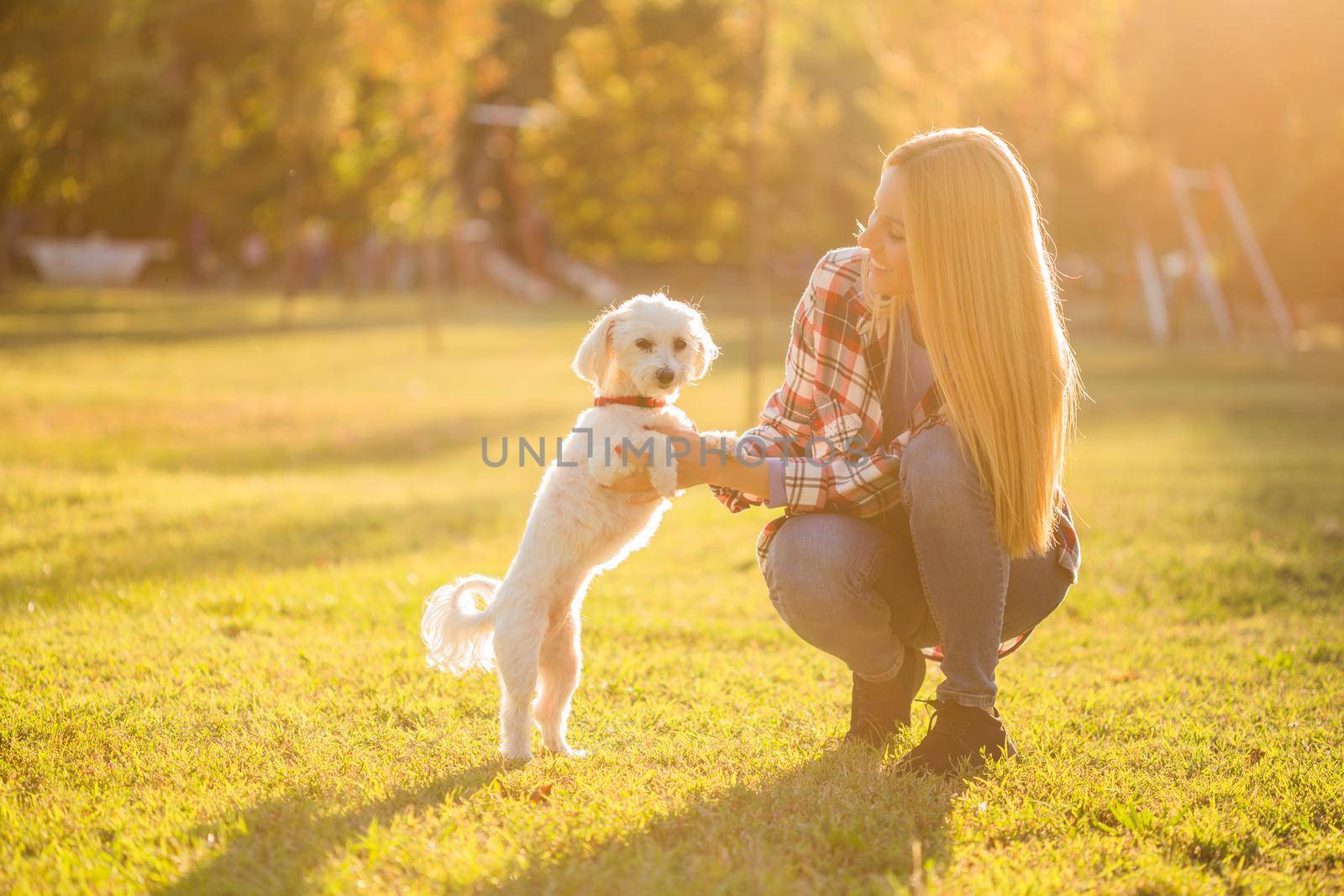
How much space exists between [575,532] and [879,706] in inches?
43.5

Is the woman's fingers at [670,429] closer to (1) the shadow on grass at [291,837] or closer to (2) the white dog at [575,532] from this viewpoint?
(2) the white dog at [575,532]

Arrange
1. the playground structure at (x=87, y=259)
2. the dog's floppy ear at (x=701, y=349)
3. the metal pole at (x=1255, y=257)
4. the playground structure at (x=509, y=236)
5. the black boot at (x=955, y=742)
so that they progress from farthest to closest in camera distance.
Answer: the playground structure at (x=509, y=236)
the playground structure at (x=87, y=259)
the metal pole at (x=1255, y=257)
the dog's floppy ear at (x=701, y=349)
the black boot at (x=955, y=742)

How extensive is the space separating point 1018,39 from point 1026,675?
17367mm

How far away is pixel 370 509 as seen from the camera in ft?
27.0

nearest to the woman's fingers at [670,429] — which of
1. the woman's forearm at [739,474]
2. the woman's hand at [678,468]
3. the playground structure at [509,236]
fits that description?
the woman's hand at [678,468]

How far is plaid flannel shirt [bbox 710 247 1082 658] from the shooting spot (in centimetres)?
373

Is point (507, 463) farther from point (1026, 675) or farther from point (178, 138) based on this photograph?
point (178, 138)

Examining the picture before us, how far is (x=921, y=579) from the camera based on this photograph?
362 cm

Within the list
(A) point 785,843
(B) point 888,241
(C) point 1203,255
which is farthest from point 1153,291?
(A) point 785,843

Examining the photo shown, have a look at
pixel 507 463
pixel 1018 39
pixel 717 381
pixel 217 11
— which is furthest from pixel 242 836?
pixel 217 11

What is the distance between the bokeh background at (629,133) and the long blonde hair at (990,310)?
24.8 ft

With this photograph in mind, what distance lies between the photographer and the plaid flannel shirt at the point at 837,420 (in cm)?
373

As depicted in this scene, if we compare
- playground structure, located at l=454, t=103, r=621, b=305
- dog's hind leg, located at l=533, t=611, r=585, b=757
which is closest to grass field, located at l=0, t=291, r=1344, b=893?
dog's hind leg, located at l=533, t=611, r=585, b=757

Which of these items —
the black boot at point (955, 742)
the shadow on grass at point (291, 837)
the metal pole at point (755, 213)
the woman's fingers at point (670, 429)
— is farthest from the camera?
the metal pole at point (755, 213)
